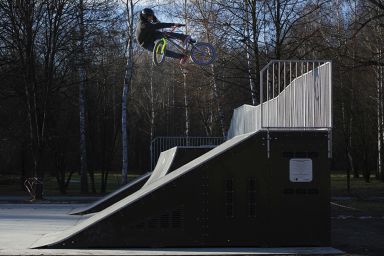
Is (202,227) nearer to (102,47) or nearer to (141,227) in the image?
(141,227)

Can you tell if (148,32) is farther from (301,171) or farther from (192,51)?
(301,171)

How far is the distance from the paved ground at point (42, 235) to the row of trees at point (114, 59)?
9250 mm

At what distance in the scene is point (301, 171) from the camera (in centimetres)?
1114

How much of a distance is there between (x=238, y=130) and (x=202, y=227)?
21.6 feet

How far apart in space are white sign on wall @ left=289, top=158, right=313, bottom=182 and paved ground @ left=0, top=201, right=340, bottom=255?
137 centimetres

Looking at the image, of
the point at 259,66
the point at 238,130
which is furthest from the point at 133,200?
the point at 259,66

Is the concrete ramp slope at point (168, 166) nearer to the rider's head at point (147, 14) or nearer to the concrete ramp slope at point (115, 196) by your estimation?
the concrete ramp slope at point (115, 196)

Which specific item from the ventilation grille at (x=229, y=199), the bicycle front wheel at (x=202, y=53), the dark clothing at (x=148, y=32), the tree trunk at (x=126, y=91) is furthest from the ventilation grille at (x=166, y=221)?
the tree trunk at (x=126, y=91)

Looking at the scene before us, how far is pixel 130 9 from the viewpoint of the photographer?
34.5m

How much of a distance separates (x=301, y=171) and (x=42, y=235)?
6.01m

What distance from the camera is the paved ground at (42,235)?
10.2m

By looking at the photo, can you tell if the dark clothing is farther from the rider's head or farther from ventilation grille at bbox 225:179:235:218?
ventilation grille at bbox 225:179:235:218

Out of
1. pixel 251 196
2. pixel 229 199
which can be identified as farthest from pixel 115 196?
pixel 251 196

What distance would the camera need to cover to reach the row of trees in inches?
1045
